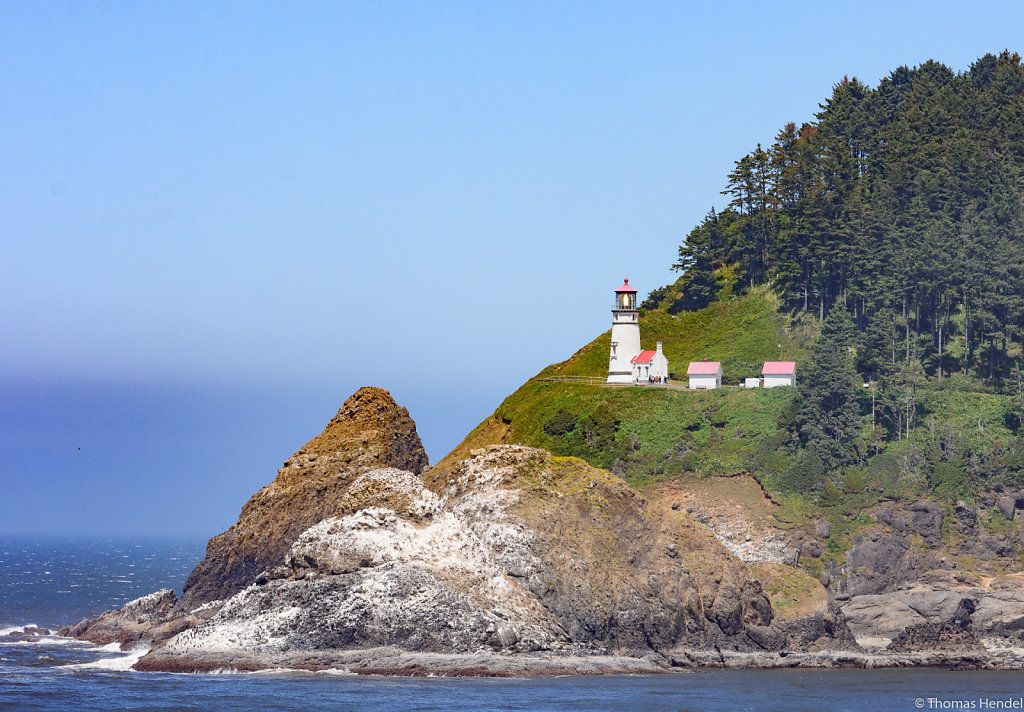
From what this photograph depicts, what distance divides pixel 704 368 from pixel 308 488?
36789 millimetres

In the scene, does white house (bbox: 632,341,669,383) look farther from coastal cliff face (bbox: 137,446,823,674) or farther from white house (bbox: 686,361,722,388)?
coastal cliff face (bbox: 137,446,823,674)

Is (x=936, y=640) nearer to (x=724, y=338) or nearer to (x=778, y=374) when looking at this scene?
(x=778, y=374)

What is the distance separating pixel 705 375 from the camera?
10519 centimetres

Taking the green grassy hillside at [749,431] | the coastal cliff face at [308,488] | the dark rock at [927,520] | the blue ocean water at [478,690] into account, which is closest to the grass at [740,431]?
the green grassy hillside at [749,431]

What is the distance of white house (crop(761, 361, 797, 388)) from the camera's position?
10369cm

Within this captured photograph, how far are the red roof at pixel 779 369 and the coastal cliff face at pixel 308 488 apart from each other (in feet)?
97.7

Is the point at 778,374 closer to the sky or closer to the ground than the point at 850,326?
closer to the ground

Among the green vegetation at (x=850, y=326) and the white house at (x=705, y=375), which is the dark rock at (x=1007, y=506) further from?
the white house at (x=705, y=375)

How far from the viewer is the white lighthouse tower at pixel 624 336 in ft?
352

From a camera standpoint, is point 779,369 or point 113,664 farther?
point 779,369

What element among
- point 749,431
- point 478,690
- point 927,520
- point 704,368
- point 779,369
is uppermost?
point 704,368

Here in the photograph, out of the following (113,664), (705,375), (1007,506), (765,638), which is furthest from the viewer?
(705,375)

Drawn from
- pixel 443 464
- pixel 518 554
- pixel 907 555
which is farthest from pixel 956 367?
pixel 518 554

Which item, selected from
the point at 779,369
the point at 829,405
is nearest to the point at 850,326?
the point at 779,369
